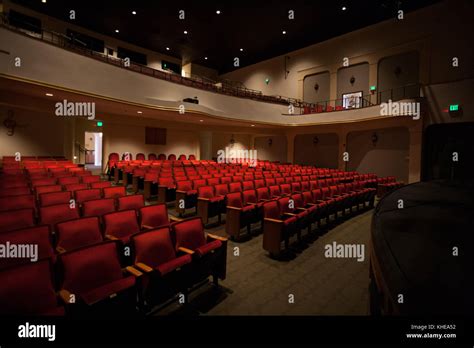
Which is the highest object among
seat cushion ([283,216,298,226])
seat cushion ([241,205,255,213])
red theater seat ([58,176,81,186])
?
red theater seat ([58,176,81,186])

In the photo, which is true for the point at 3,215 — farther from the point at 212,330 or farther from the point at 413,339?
the point at 413,339

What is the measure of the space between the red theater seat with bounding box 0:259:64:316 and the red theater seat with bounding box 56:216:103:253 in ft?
2.20

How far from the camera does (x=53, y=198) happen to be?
11.3ft

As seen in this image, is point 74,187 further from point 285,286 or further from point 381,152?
point 381,152

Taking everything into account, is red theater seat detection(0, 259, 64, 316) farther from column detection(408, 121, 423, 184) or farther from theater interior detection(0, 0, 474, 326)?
column detection(408, 121, 423, 184)

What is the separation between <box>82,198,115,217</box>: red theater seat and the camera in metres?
3.21

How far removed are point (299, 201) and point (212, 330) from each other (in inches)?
120

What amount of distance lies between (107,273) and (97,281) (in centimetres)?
8

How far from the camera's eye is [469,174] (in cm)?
891

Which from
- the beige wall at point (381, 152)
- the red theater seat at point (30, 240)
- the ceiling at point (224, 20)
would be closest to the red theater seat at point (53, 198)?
the red theater seat at point (30, 240)

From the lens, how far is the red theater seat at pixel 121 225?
8.84ft

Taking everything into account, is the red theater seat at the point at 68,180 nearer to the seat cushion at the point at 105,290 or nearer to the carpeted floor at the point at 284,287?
the carpeted floor at the point at 284,287

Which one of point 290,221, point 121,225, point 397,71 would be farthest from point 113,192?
point 397,71

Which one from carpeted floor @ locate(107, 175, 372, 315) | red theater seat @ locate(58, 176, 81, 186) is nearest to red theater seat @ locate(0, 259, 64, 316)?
carpeted floor @ locate(107, 175, 372, 315)
